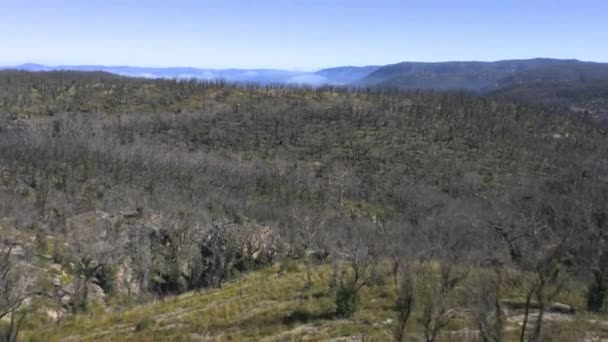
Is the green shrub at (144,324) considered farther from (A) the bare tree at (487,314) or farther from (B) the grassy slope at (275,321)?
(A) the bare tree at (487,314)

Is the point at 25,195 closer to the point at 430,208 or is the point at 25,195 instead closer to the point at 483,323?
the point at 430,208

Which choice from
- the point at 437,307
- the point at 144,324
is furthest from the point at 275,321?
the point at 437,307

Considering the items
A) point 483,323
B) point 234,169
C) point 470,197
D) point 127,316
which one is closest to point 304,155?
point 234,169

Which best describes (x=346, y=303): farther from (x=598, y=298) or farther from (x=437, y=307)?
(x=598, y=298)

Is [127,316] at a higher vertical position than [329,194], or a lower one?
higher

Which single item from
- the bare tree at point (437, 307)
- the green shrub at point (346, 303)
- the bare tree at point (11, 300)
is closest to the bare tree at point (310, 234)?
the green shrub at point (346, 303)
